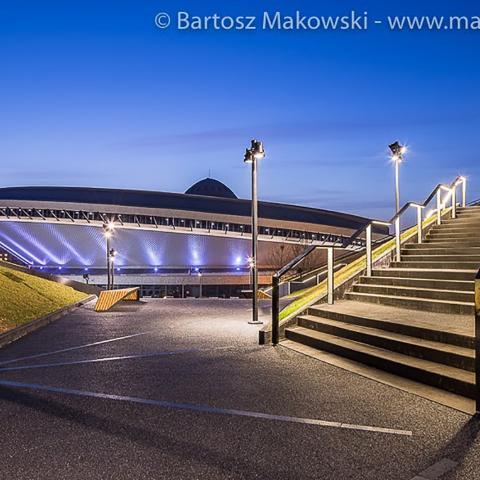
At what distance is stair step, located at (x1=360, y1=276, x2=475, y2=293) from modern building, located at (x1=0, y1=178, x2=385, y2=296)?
3305 centimetres

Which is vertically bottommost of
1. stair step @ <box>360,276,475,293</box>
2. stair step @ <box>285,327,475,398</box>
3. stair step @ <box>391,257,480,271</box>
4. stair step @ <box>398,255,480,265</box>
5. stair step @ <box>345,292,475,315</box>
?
stair step @ <box>285,327,475,398</box>

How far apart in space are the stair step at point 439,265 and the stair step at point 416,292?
120 cm

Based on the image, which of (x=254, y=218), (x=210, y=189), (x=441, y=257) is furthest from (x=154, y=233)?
(x=210, y=189)

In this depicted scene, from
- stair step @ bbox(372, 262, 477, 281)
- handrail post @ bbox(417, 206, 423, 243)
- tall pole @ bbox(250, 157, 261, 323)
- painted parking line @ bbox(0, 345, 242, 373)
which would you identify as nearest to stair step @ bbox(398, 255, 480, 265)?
stair step @ bbox(372, 262, 477, 281)

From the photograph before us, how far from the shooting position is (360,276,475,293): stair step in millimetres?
8648

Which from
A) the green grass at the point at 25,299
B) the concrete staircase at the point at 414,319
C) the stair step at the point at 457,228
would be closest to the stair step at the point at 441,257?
the concrete staircase at the point at 414,319

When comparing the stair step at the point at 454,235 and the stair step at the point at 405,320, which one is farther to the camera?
the stair step at the point at 454,235

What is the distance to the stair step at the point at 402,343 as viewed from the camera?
5570 mm

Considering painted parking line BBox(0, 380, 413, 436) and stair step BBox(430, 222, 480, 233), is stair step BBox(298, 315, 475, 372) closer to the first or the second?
painted parking line BBox(0, 380, 413, 436)

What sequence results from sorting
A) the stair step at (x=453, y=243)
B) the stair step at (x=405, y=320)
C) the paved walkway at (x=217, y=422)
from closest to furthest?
the paved walkway at (x=217, y=422), the stair step at (x=405, y=320), the stair step at (x=453, y=243)

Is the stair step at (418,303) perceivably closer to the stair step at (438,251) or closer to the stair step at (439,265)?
the stair step at (439,265)

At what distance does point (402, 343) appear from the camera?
6.47 m

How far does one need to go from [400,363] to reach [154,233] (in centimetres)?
4043

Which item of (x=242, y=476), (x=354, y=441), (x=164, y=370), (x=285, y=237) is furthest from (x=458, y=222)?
(x=285, y=237)
